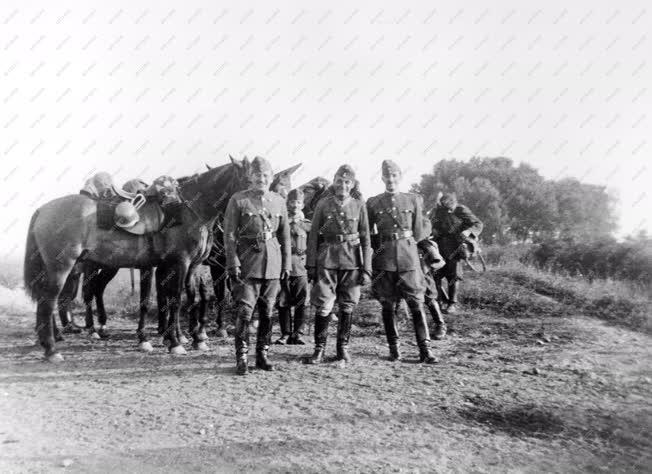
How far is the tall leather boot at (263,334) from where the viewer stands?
5309 millimetres

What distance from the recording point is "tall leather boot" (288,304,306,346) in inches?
280

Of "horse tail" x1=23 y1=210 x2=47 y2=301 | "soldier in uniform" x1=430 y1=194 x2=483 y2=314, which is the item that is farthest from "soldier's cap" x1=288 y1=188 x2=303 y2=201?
"horse tail" x1=23 y1=210 x2=47 y2=301

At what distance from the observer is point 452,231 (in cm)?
891

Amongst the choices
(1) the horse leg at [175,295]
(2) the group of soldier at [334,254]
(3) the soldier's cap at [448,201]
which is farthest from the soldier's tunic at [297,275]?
(3) the soldier's cap at [448,201]

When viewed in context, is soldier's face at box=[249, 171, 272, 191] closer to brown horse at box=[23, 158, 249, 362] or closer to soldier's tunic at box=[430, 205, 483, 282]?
brown horse at box=[23, 158, 249, 362]

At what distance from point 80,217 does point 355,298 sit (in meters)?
3.70

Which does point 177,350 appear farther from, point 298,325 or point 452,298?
point 452,298

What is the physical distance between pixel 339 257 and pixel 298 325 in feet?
6.80

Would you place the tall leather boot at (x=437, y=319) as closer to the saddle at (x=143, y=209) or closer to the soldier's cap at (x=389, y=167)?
the soldier's cap at (x=389, y=167)

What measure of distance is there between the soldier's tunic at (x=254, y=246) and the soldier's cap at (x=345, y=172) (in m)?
0.85

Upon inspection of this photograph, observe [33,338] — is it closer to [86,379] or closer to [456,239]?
[86,379]

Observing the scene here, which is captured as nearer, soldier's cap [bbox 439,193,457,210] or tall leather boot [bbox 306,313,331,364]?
tall leather boot [bbox 306,313,331,364]

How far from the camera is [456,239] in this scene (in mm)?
8828

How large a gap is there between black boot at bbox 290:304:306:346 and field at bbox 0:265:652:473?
1.15ft
